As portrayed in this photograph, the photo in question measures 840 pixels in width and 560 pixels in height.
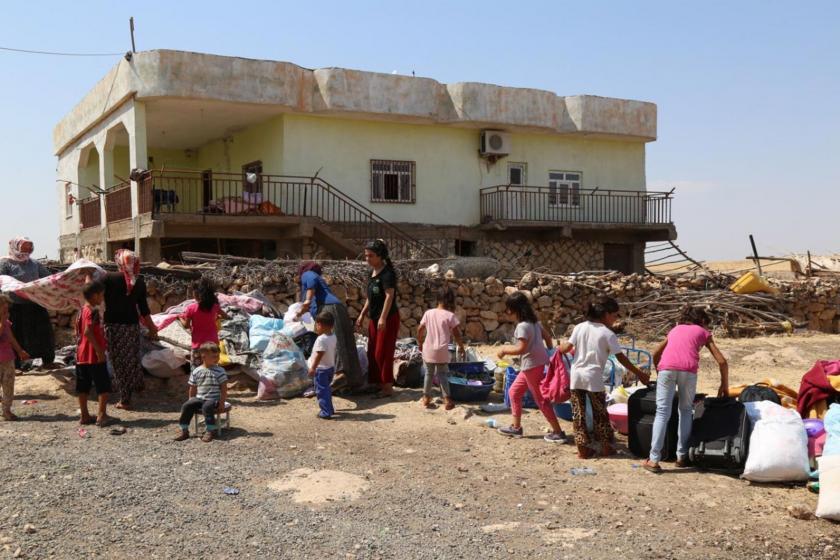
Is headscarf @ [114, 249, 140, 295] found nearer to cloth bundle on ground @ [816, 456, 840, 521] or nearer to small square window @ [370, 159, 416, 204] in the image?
cloth bundle on ground @ [816, 456, 840, 521]

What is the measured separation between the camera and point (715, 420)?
5715 millimetres

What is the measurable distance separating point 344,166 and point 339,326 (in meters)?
11.6

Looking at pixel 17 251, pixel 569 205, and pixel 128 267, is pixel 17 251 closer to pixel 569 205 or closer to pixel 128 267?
pixel 128 267

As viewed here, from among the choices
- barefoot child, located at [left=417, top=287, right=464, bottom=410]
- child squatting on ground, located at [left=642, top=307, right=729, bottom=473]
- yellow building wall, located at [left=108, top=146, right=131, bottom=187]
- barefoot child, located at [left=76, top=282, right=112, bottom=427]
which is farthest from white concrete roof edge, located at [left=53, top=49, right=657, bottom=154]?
child squatting on ground, located at [left=642, top=307, right=729, bottom=473]

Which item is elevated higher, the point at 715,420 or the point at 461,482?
the point at 715,420

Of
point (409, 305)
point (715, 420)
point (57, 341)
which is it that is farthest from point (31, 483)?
point (409, 305)

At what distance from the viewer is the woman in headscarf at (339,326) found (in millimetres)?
8070

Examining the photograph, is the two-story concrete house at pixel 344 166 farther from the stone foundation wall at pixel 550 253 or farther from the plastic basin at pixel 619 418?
the plastic basin at pixel 619 418

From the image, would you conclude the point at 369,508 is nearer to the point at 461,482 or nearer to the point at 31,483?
the point at 461,482

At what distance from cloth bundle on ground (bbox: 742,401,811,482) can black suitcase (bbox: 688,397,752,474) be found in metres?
0.08

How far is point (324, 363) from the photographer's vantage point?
7336mm

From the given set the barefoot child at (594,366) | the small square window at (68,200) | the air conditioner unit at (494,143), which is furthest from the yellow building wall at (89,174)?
the barefoot child at (594,366)

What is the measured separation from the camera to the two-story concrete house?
654 inches

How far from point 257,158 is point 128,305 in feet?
41.3
